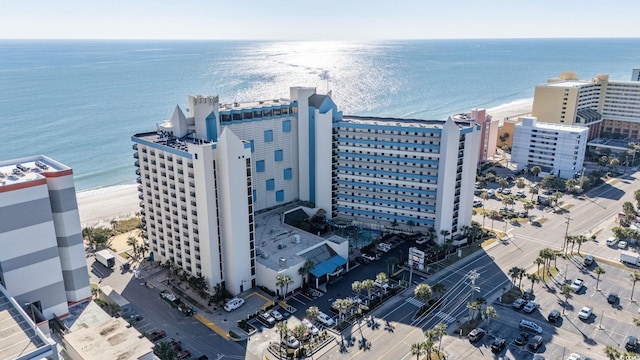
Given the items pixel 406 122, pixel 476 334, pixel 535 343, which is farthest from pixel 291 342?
pixel 406 122

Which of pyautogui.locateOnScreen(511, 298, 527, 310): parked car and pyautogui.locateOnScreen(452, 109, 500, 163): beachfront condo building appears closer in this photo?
pyautogui.locateOnScreen(511, 298, 527, 310): parked car

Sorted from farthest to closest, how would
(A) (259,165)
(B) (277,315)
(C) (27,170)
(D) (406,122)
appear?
(D) (406,122), (A) (259,165), (B) (277,315), (C) (27,170)

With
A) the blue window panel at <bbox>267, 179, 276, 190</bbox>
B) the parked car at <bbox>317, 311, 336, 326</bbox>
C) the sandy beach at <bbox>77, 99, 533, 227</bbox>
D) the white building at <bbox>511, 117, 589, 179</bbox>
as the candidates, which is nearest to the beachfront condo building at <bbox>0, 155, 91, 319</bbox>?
the parked car at <bbox>317, 311, 336, 326</bbox>

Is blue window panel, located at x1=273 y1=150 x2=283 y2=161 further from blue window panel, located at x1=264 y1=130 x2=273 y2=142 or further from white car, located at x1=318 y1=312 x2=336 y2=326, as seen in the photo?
white car, located at x1=318 y1=312 x2=336 y2=326

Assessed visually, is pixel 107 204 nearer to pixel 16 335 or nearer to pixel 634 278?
pixel 16 335

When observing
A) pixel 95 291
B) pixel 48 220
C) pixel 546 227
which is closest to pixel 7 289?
pixel 48 220

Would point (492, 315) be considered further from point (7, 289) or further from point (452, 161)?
point (7, 289)
